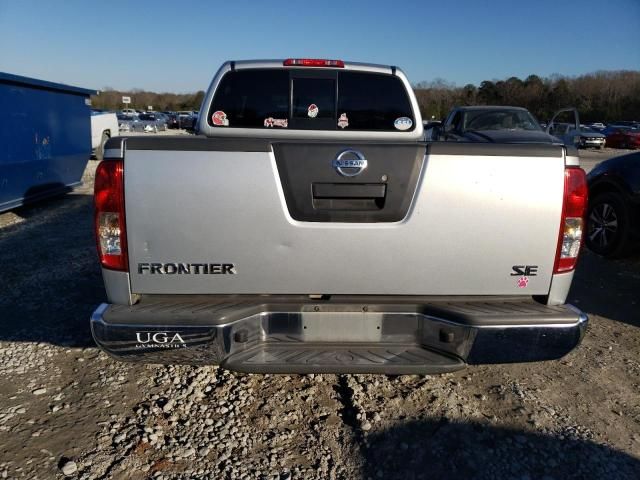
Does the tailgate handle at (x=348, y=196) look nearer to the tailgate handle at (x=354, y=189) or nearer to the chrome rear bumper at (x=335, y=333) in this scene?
the tailgate handle at (x=354, y=189)

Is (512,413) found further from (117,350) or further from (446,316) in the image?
(117,350)

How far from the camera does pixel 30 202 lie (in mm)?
8406

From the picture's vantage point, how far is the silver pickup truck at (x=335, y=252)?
7.96ft

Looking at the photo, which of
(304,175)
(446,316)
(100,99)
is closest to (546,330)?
(446,316)

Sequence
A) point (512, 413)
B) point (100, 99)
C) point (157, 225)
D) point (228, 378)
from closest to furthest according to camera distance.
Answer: point (157, 225) < point (512, 413) < point (228, 378) < point (100, 99)

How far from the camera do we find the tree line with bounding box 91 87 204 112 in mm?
73344

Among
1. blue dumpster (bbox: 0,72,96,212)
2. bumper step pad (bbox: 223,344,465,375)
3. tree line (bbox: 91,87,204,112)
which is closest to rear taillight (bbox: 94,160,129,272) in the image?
bumper step pad (bbox: 223,344,465,375)

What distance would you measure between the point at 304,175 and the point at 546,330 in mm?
1451

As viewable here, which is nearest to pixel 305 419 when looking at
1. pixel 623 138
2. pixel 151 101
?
pixel 623 138

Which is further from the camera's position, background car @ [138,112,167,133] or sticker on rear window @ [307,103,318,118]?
background car @ [138,112,167,133]

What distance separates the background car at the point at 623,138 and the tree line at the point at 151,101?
51.8 m

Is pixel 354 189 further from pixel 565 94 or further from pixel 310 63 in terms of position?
pixel 565 94

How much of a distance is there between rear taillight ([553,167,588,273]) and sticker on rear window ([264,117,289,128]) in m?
2.12

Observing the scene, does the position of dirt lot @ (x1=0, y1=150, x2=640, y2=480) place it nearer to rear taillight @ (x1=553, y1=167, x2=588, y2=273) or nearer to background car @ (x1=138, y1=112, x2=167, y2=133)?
rear taillight @ (x1=553, y1=167, x2=588, y2=273)
